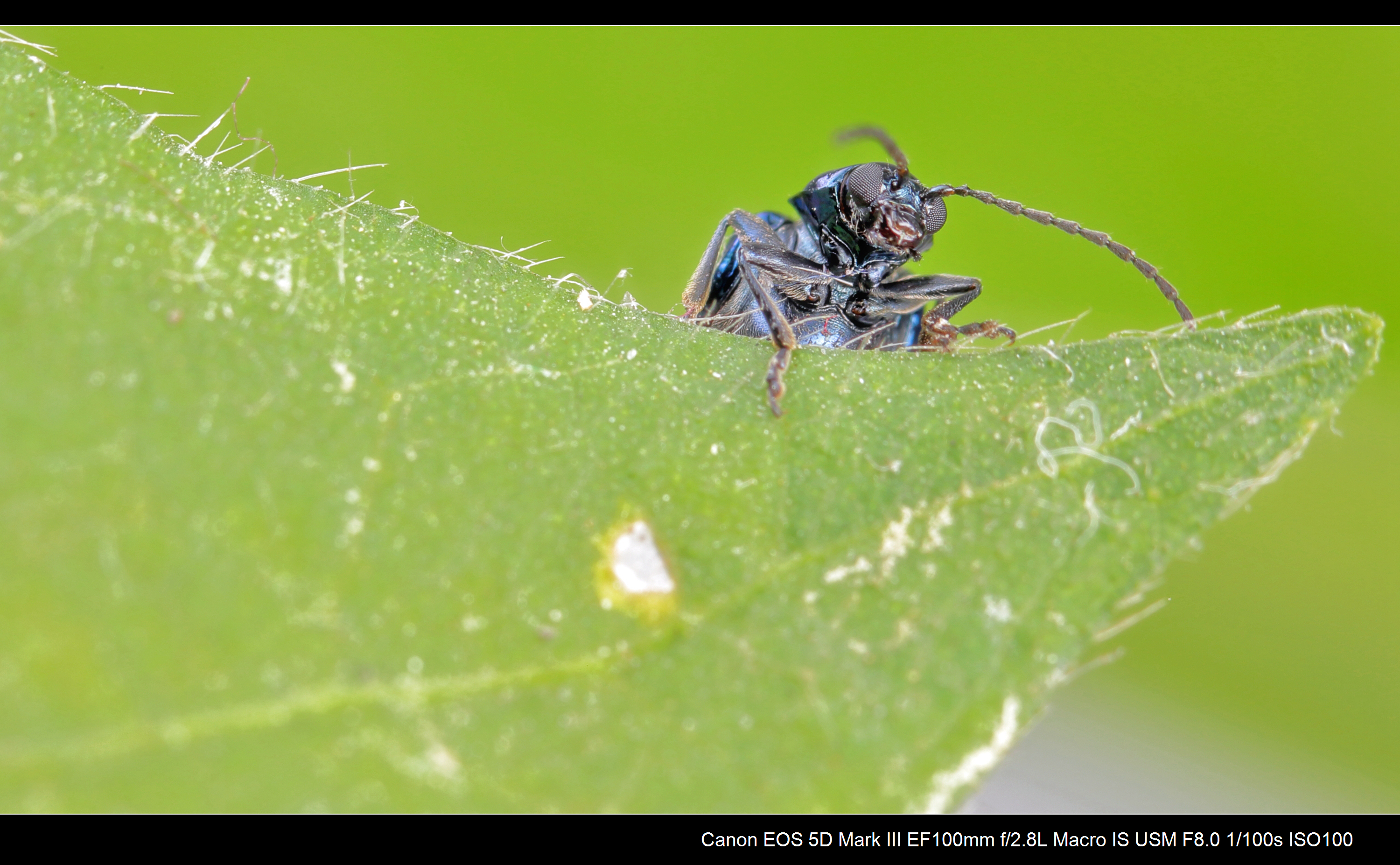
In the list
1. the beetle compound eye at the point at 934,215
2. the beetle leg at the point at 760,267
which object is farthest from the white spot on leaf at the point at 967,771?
the beetle compound eye at the point at 934,215

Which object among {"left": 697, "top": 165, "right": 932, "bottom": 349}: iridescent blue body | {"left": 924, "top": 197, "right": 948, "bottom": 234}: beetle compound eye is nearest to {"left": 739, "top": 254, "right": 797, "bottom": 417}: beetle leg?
{"left": 697, "top": 165, "right": 932, "bottom": 349}: iridescent blue body

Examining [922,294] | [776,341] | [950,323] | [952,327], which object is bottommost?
[776,341]

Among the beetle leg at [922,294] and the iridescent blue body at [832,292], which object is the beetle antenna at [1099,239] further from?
the iridescent blue body at [832,292]

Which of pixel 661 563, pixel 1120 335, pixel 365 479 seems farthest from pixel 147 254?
pixel 1120 335

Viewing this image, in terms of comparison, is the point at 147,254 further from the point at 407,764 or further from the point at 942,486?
the point at 942,486

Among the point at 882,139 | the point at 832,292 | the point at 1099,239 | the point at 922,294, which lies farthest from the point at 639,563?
the point at 882,139

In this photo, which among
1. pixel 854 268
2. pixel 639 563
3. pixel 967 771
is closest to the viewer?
pixel 967 771

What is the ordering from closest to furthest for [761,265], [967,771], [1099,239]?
1. [967,771]
2. [1099,239]
3. [761,265]

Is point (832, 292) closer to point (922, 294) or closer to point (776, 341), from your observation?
point (922, 294)
